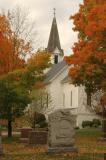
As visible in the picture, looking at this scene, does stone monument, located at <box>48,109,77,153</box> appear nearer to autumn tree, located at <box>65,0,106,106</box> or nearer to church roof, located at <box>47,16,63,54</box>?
autumn tree, located at <box>65,0,106,106</box>

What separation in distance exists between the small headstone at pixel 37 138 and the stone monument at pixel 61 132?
16.5ft

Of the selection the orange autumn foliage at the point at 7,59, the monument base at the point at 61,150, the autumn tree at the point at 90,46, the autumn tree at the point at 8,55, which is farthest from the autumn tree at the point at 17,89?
the monument base at the point at 61,150

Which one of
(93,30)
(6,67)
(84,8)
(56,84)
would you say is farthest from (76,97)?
(93,30)

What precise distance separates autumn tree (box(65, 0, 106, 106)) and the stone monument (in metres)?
13.3

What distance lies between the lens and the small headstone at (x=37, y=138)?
29.4m

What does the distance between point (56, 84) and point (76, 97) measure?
312 inches

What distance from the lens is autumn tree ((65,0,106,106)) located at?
37438 mm

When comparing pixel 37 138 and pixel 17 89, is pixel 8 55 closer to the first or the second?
pixel 17 89

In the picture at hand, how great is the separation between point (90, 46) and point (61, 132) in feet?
49.7

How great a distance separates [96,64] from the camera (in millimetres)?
38625

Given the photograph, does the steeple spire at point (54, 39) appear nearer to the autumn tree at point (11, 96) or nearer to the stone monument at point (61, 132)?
the autumn tree at point (11, 96)

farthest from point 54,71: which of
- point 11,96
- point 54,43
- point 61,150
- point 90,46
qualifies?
point 61,150

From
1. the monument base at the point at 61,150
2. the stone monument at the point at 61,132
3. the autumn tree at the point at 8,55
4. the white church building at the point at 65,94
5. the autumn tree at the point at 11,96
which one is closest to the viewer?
the monument base at the point at 61,150

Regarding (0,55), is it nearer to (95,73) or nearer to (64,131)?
(95,73)
